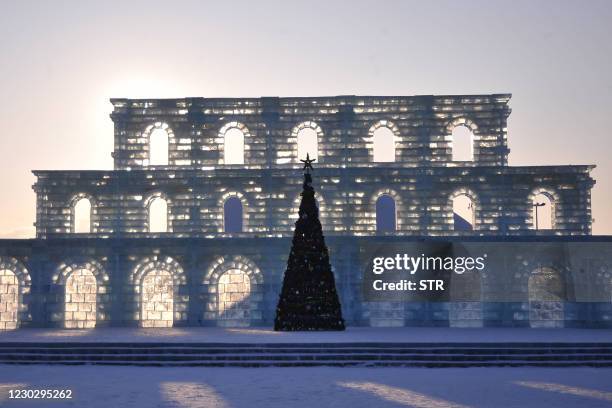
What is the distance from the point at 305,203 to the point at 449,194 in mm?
9838

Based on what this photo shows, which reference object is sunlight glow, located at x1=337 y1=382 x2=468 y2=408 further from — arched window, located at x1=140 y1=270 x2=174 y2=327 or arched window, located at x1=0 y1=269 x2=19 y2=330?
arched window, located at x1=0 y1=269 x2=19 y2=330

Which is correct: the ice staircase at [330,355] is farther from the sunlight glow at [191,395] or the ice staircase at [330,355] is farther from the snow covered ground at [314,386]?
the sunlight glow at [191,395]

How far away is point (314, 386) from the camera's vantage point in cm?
1705

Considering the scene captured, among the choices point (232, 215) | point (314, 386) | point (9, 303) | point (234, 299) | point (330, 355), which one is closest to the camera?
point (314, 386)

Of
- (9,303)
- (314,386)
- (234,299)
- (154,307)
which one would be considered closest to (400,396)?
(314,386)

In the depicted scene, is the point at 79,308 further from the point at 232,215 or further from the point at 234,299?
the point at 232,215

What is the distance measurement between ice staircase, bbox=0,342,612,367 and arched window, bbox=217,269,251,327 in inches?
428

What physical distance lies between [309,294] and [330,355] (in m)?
5.75

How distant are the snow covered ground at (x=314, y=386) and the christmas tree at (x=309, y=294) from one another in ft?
21.9

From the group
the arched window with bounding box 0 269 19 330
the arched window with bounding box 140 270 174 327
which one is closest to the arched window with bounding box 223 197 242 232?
Result: the arched window with bounding box 140 270 174 327

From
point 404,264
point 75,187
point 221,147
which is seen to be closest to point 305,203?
point 404,264

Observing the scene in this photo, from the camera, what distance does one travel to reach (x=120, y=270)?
3400cm

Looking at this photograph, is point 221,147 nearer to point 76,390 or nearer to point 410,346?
point 410,346

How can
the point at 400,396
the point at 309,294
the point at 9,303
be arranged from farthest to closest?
1. the point at 9,303
2. the point at 309,294
3. the point at 400,396
